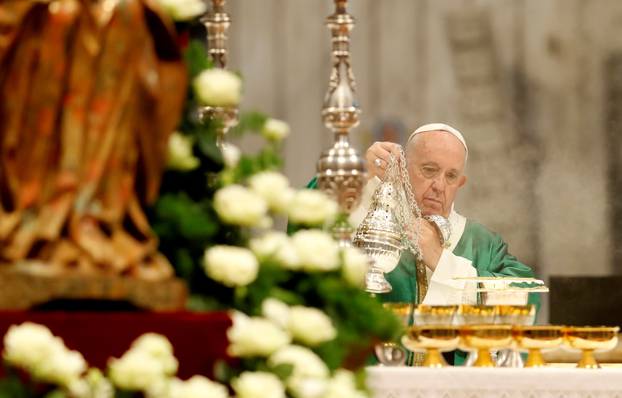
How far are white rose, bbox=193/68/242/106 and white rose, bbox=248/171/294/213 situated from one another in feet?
0.61

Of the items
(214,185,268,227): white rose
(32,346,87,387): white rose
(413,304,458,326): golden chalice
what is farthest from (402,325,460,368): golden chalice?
(32,346,87,387): white rose

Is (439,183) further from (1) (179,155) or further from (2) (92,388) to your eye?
(2) (92,388)

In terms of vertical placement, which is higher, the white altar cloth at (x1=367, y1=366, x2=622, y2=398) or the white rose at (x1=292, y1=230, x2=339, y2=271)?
the white rose at (x1=292, y1=230, x2=339, y2=271)

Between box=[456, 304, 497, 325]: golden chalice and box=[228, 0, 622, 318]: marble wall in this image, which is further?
box=[228, 0, 622, 318]: marble wall

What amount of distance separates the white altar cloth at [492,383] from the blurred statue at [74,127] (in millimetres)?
1532

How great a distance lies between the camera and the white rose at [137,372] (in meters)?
3.09

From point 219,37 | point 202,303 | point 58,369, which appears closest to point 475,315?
point 219,37

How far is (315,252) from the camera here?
362 centimetres

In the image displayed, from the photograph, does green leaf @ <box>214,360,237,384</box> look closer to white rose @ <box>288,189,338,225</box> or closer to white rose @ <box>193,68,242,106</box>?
white rose @ <box>288,189,338,225</box>

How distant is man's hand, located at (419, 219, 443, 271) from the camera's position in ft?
23.4

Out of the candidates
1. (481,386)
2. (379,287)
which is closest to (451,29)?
(379,287)

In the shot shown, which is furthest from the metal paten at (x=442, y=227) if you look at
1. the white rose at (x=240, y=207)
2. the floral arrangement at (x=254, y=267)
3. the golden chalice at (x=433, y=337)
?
the white rose at (x=240, y=207)

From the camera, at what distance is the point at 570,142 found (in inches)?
478

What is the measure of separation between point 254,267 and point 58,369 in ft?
1.86
